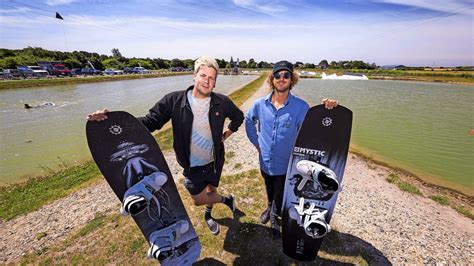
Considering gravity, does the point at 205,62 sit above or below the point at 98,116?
above

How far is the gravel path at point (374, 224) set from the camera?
449 cm

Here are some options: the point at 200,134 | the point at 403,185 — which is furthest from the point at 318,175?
the point at 403,185

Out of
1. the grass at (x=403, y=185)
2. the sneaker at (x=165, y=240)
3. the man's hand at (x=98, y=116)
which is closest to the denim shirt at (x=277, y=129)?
the sneaker at (x=165, y=240)

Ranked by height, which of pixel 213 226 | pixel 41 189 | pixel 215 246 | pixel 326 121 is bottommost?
pixel 41 189

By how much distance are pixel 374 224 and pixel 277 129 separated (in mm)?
3372

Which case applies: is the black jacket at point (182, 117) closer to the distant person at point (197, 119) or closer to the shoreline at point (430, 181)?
A: the distant person at point (197, 119)

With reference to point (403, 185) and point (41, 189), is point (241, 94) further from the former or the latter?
point (41, 189)

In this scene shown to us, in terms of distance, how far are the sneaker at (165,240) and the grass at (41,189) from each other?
5.17 metres

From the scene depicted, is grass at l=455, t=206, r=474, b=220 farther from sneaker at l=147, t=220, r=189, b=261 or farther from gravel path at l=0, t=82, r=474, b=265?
sneaker at l=147, t=220, r=189, b=261

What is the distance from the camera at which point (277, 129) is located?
12.8ft

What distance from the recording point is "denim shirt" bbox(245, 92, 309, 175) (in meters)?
3.85

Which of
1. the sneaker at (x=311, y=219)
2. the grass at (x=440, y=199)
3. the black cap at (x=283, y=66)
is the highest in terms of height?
the black cap at (x=283, y=66)

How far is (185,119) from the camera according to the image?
3.70m

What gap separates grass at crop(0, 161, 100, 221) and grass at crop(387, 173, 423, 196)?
31.8 ft
